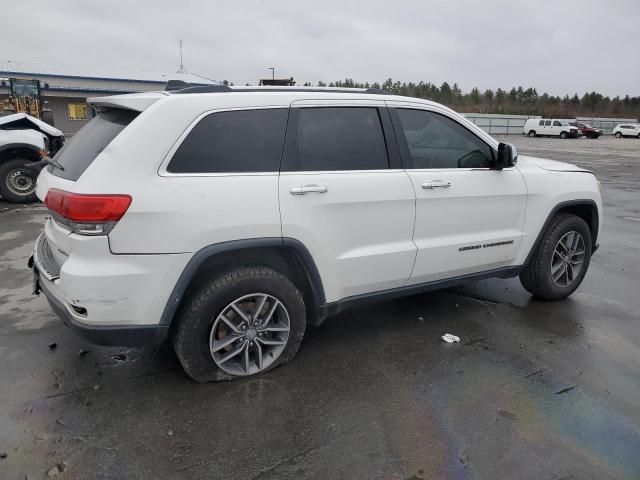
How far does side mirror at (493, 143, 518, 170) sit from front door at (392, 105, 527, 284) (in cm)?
8

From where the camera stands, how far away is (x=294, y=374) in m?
3.39

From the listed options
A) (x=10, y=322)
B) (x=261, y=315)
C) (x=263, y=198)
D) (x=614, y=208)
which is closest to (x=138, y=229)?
(x=263, y=198)

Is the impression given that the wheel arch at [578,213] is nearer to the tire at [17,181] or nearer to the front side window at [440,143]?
the front side window at [440,143]

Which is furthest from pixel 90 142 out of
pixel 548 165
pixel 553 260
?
pixel 553 260

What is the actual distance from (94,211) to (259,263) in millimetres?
1044

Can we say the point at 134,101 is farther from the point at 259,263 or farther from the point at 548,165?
the point at 548,165

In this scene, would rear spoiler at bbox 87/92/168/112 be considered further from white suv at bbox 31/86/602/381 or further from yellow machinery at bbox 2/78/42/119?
yellow machinery at bbox 2/78/42/119

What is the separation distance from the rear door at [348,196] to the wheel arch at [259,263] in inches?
2.6

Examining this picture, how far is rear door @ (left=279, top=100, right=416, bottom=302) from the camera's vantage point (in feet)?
10.4

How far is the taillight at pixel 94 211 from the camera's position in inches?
104

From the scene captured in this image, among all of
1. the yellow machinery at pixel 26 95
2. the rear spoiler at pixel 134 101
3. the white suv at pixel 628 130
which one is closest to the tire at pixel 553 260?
the rear spoiler at pixel 134 101

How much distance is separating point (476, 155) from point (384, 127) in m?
0.92

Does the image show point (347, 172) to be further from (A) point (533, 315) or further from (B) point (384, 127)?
(A) point (533, 315)

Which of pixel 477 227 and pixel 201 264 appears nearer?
pixel 201 264
